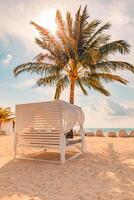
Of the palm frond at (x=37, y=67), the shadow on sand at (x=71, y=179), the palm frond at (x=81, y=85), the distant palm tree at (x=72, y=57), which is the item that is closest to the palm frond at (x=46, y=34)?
the distant palm tree at (x=72, y=57)

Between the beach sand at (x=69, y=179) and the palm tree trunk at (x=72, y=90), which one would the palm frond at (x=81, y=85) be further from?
the beach sand at (x=69, y=179)

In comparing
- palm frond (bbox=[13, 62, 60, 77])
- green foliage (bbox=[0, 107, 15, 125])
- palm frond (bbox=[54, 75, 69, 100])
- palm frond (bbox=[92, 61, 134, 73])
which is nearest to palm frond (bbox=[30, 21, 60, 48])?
palm frond (bbox=[13, 62, 60, 77])

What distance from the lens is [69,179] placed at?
462 centimetres

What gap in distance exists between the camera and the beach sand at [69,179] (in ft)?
11.9

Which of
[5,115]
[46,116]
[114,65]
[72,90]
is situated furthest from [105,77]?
[5,115]

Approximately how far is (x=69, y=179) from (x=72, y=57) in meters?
8.14

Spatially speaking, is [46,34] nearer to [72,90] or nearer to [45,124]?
[72,90]

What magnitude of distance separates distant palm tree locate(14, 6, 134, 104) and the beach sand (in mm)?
5968

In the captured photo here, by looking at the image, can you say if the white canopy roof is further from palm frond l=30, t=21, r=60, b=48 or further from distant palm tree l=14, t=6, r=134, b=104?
palm frond l=30, t=21, r=60, b=48

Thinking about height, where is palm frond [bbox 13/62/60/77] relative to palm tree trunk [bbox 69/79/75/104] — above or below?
above

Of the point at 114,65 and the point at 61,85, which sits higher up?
the point at 114,65

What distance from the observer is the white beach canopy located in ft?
20.8

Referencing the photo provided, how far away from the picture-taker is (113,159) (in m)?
6.76

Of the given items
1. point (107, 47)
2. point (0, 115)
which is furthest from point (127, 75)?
point (0, 115)
